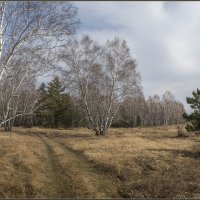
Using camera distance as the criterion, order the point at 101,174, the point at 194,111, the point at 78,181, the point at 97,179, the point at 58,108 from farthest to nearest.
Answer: the point at 58,108, the point at 194,111, the point at 101,174, the point at 97,179, the point at 78,181

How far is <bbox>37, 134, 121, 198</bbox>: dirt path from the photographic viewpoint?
45.2 feet

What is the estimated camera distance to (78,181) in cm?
1520

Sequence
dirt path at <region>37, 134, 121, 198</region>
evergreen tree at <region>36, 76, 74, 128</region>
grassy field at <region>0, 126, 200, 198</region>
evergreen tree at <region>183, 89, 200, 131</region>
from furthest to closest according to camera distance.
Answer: evergreen tree at <region>36, 76, 74, 128</region>, evergreen tree at <region>183, 89, 200, 131</region>, grassy field at <region>0, 126, 200, 198</region>, dirt path at <region>37, 134, 121, 198</region>

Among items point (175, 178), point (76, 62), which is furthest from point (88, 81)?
point (175, 178)

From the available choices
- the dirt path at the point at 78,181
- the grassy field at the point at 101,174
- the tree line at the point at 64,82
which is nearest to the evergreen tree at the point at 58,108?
the tree line at the point at 64,82

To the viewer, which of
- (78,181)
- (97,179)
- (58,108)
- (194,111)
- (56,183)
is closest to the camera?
(56,183)

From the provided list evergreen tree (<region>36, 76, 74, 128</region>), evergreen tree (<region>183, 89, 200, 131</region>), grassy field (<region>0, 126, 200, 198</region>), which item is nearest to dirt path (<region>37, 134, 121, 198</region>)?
grassy field (<region>0, 126, 200, 198</region>)

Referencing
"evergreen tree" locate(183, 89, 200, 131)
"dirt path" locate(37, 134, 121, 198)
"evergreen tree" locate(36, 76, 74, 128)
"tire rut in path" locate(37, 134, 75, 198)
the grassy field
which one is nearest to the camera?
"tire rut in path" locate(37, 134, 75, 198)

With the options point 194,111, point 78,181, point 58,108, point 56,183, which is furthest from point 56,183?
point 58,108

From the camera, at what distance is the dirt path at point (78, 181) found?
45.2ft

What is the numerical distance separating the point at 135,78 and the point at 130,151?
21216 millimetres

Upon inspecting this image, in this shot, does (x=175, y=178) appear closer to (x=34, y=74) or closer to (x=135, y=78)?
(x=34, y=74)

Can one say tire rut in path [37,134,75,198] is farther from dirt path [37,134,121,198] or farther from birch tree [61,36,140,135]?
birch tree [61,36,140,135]

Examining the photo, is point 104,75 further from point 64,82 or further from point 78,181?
point 78,181
